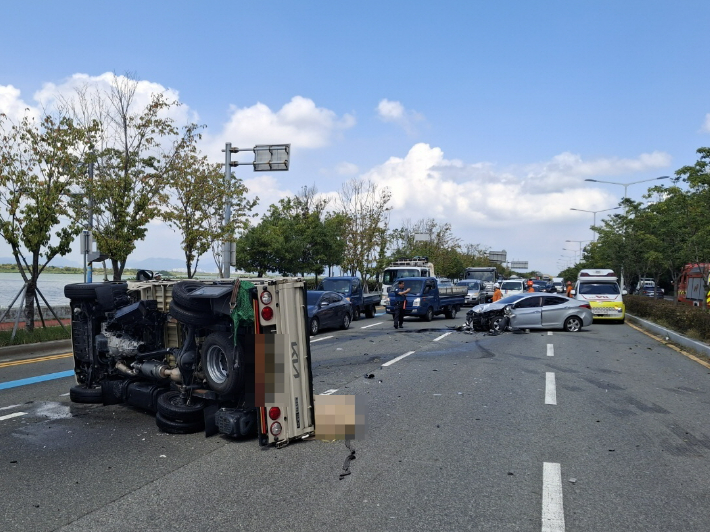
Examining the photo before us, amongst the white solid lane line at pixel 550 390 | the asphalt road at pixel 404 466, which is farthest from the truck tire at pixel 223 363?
the white solid lane line at pixel 550 390

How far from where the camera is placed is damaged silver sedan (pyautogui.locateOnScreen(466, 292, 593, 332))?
2061cm

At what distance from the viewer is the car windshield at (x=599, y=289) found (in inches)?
1042

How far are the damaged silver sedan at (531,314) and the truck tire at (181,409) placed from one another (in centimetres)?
1474

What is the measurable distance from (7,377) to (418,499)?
9198mm

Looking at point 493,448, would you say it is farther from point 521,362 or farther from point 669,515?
point 521,362

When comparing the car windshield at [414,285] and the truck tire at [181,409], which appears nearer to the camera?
the truck tire at [181,409]

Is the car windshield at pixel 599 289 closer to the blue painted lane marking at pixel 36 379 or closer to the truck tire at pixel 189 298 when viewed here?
the blue painted lane marking at pixel 36 379

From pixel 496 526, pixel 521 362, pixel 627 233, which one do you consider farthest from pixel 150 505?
pixel 627 233

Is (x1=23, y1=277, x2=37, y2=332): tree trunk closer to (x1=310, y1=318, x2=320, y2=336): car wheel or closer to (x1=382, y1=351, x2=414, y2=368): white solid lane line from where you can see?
(x1=310, y1=318, x2=320, y2=336): car wheel

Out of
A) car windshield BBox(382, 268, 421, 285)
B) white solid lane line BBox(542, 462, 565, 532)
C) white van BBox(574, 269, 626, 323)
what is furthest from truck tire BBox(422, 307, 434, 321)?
white solid lane line BBox(542, 462, 565, 532)

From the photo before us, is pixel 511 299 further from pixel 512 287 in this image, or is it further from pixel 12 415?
pixel 512 287

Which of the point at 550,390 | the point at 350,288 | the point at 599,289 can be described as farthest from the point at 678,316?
the point at 550,390

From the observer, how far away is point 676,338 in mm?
18531

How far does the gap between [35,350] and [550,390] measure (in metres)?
12.1
